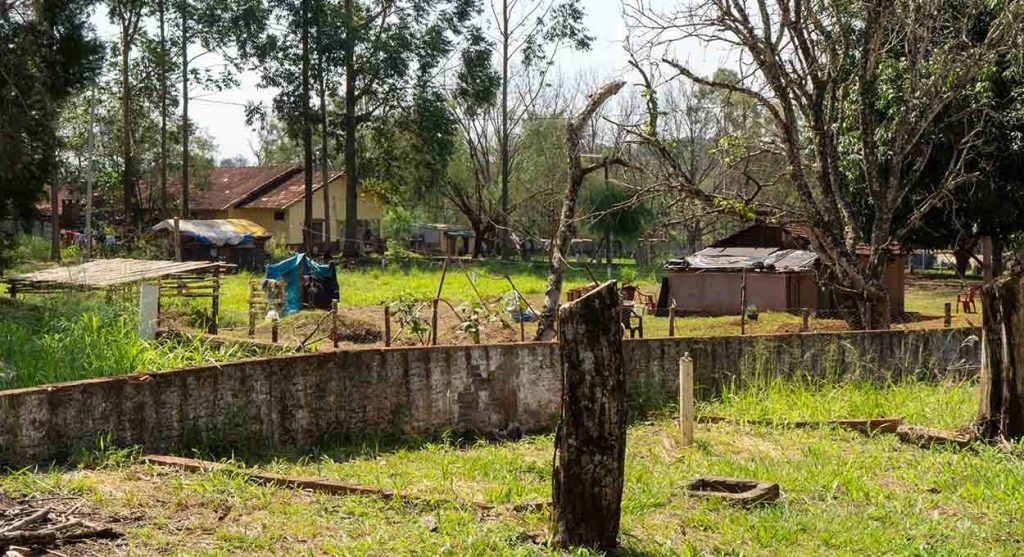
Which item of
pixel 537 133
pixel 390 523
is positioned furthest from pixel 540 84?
pixel 390 523

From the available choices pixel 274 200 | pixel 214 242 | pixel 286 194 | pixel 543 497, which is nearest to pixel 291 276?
pixel 214 242

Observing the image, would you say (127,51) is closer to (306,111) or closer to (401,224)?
(306,111)

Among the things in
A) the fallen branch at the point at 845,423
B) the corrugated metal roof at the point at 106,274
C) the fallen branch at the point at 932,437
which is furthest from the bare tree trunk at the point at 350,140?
the fallen branch at the point at 932,437

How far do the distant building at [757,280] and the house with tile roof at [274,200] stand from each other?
25372mm

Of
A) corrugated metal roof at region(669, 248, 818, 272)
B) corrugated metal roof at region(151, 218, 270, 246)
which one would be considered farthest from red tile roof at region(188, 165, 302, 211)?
corrugated metal roof at region(669, 248, 818, 272)

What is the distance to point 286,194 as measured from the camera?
53.8m

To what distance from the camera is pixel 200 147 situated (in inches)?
2231

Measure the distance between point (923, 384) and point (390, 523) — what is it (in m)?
8.24

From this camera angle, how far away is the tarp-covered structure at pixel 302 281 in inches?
1022

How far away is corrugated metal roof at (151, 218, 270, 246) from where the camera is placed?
4197 centimetres

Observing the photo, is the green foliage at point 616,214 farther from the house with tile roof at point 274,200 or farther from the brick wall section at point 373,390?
the brick wall section at point 373,390

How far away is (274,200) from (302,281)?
27.8 m

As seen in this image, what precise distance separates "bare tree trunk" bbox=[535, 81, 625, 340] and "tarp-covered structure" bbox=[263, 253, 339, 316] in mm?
11289

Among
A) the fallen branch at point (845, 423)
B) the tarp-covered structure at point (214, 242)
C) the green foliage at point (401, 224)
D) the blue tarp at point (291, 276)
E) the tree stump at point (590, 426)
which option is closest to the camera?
the tree stump at point (590, 426)
